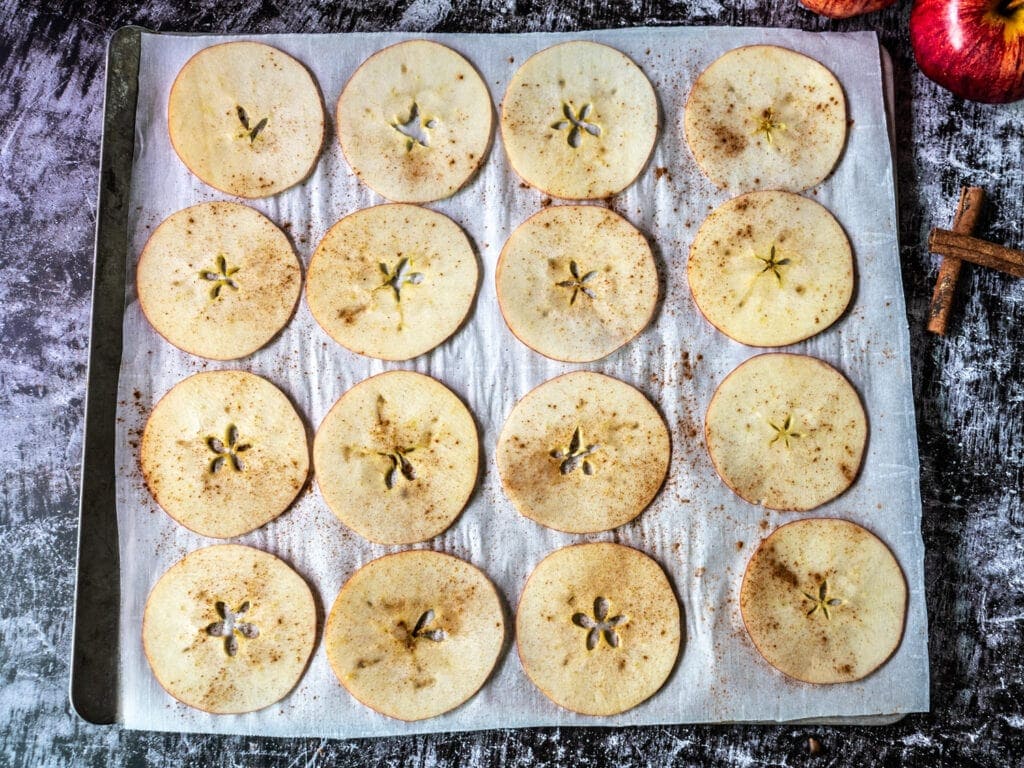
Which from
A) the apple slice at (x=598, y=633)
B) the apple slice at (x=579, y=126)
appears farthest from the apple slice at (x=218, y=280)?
the apple slice at (x=598, y=633)

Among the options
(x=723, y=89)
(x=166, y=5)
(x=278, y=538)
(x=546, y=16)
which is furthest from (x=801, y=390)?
(x=166, y=5)

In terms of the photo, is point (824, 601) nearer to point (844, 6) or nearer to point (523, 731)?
point (523, 731)

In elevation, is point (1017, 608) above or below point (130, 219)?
below

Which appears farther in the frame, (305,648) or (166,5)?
(166,5)

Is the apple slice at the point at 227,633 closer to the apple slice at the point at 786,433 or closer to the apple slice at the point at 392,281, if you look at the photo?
the apple slice at the point at 392,281

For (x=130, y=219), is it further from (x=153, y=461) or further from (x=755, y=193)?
(x=755, y=193)

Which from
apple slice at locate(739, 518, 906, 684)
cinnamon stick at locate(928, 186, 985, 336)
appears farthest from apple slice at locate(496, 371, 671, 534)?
cinnamon stick at locate(928, 186, 985, 336)

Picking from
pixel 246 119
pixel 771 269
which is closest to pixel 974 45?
pixel 771 269
